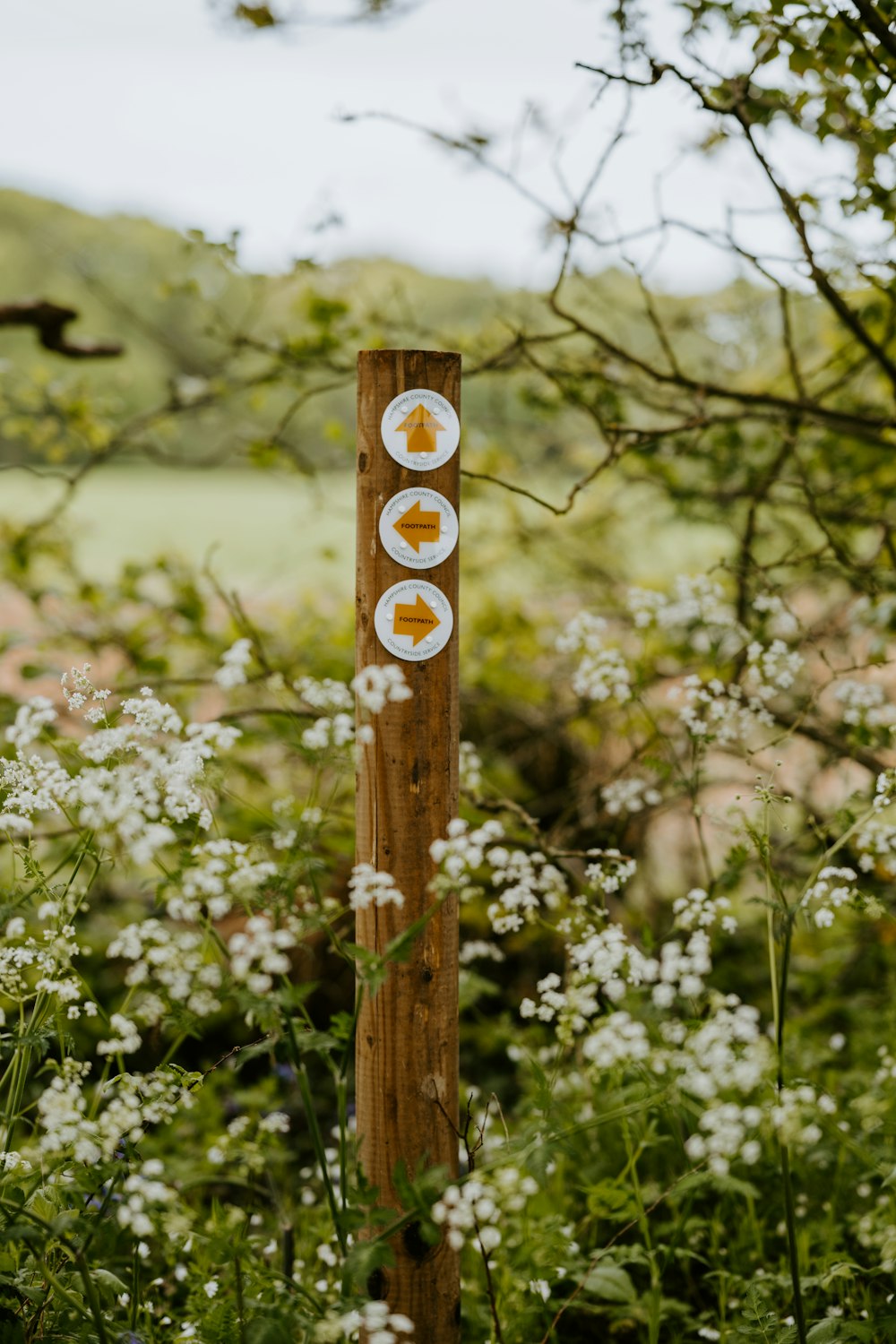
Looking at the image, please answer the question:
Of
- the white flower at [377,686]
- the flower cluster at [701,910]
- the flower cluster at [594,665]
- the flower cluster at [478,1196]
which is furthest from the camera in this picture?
the flower cluster at [594,665]

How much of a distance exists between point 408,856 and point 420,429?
0.73 metres

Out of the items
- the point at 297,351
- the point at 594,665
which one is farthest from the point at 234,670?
the point at 297,351

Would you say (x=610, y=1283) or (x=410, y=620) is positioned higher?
(x=410, y=620)

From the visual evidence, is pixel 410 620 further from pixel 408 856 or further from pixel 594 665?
pixel 594 665

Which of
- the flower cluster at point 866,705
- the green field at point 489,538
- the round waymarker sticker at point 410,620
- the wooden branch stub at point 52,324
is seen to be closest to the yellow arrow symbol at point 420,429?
the round waymarker sticker at point 410,620

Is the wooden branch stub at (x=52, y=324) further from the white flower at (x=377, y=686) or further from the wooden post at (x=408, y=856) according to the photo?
the white flower at (x=377, y=686)

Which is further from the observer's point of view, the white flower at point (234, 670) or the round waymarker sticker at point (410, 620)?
the round waymarker sticker at point (410, 620)

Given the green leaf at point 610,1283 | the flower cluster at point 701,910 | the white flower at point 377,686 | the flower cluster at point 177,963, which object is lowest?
the green leaf at point 610,1283

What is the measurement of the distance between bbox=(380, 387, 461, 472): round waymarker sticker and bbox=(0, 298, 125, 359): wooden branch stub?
209 centimetres

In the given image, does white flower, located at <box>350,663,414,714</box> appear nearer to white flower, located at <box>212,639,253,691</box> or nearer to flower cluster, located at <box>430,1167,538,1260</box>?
white flower, located at <box>212,639,253,691</box>

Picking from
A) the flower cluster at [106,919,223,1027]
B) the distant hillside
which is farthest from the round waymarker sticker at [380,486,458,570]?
the distant hillside

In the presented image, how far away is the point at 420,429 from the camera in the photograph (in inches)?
68.0

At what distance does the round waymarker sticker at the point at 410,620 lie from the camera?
68.1 inches

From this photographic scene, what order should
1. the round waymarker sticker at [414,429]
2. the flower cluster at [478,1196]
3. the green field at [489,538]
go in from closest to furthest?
the flower cluster at [478,1196], the round waymarker sticker at [414,429], the green field at [489,538]
